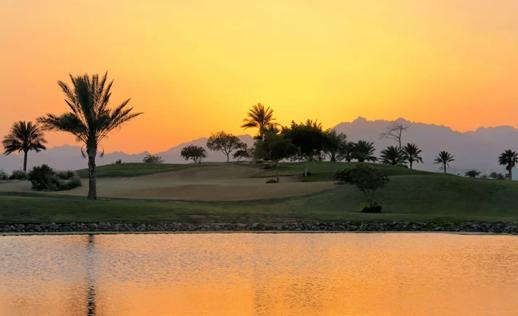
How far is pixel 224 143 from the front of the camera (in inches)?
6713

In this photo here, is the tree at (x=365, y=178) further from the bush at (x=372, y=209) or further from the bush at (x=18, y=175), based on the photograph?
the bush at (x=18, y=175)

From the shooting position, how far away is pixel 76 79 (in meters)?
59.0

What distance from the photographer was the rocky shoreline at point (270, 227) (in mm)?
40906

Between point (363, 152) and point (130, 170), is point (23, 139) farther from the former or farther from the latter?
point (363, 152)

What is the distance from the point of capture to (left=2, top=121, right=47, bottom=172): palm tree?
12075 centimetres

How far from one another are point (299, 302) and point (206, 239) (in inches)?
720

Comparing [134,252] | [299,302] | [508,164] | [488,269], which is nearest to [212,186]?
[134,252]

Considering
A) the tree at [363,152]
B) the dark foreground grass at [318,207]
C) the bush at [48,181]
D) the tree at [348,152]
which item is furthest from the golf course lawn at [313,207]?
the tree at [348,152]

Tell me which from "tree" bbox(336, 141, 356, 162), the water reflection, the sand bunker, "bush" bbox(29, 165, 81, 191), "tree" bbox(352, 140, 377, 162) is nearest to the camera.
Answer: the water reflection

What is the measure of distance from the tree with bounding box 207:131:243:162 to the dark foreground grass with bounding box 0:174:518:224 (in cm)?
10269

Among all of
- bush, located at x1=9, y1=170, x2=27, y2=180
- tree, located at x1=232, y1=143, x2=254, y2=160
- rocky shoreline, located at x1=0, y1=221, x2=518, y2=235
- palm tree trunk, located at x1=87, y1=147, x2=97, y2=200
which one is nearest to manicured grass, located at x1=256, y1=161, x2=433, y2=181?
bush, located at x1=9, y1=170, x2=27, y2=180

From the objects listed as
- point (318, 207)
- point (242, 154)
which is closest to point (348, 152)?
point (242, 154)

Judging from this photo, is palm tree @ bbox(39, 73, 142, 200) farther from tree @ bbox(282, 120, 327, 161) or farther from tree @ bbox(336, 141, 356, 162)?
tree @ bbox(336, 141, 356, 162)

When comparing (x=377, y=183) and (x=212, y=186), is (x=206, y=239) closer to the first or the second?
(x=377, y=183)
